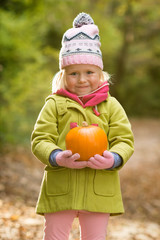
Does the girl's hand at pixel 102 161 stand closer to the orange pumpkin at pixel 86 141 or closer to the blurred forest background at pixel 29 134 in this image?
the orange pumpkin at pixel 86 141

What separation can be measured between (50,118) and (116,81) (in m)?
17.1

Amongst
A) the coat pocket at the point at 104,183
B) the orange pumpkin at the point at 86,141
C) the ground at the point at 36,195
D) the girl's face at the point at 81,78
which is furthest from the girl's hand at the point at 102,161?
the ground at the point at 36,195

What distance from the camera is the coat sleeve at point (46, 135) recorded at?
7.55 feet

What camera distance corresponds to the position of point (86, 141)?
7.16ft

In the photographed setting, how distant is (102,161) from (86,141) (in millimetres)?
157

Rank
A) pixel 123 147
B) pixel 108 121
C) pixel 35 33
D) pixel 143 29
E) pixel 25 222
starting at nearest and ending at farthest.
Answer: pixel 123 147, pixel 108 121, pixel 25 222, pixel 35 33, pixel 143 29

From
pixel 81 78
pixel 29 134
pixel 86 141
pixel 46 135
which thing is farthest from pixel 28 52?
pixel 86 141

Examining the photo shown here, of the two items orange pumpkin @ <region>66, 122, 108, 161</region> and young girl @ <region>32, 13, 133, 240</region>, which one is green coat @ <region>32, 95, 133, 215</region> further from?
orange pumpkin @ <region>66, 122, 108, 161</region>

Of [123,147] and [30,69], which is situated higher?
[30,69]

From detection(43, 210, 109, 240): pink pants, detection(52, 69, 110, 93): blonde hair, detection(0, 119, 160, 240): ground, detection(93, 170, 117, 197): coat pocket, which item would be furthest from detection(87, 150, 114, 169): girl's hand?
detection(0, 119, 160, 240): ground

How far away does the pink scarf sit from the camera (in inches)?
96.5

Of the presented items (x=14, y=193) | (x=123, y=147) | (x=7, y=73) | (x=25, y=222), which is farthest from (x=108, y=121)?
(x=7, y=73)

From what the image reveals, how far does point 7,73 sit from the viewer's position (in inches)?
310

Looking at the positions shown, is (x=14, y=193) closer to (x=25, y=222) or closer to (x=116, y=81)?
(x=25, y=222)
